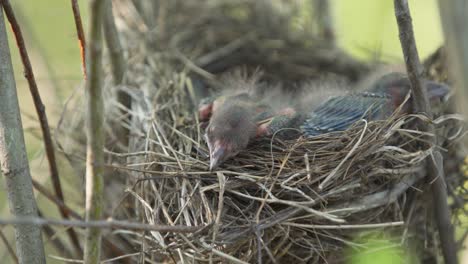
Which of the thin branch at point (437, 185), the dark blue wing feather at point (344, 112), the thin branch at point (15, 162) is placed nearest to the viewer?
the thin branch at point (15, 162)

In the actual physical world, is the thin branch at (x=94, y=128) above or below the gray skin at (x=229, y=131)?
above

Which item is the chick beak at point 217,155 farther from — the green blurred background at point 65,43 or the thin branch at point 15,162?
the green blurred background at point 65,43

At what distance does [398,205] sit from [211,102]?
2.75ft

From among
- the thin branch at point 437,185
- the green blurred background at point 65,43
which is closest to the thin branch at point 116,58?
the green blurred background at point 65,43

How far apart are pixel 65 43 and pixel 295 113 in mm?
1906

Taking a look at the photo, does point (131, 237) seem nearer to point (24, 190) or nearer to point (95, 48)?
point (24, 190)

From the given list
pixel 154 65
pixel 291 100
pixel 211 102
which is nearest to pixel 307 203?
pixel 211 102

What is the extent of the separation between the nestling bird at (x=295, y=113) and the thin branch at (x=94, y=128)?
2.46 feet

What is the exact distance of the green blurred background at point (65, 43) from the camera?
8.60ft

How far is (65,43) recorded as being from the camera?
3.74 metres

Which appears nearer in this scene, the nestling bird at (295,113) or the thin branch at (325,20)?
the nestling bird at (295,113)

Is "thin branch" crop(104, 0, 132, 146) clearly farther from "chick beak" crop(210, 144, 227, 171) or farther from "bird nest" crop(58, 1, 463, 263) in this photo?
"chick beak" crop(210, 144, 227, 171)

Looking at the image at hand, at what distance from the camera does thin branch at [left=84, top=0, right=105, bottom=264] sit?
1089mm

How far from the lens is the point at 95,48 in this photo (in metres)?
1.10
